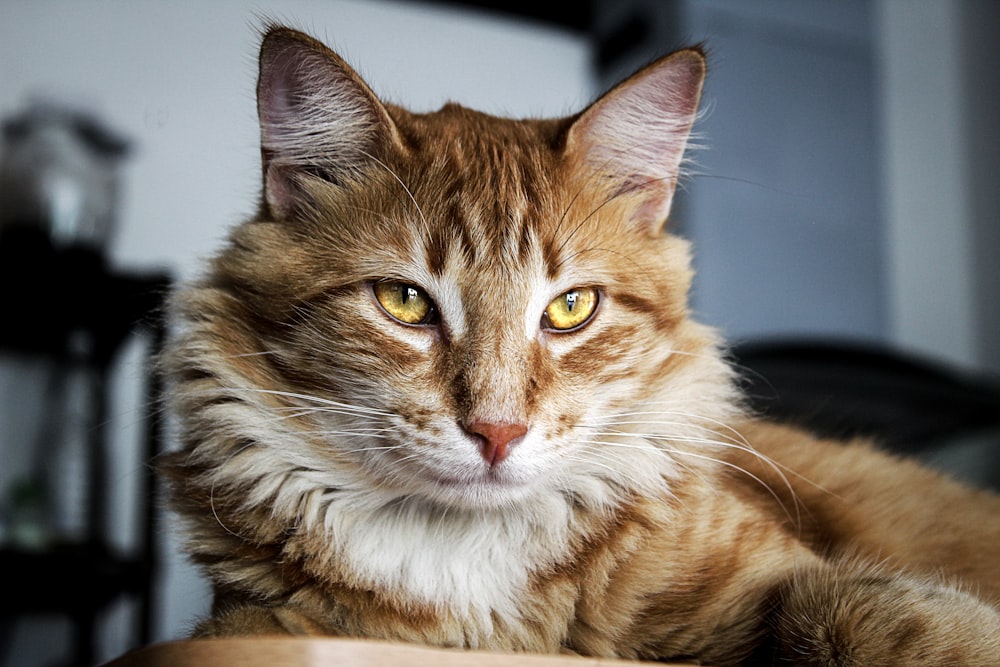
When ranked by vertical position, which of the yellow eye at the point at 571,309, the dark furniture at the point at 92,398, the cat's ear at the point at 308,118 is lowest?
the dark furniture at the point at 92,398

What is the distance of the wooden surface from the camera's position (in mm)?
742

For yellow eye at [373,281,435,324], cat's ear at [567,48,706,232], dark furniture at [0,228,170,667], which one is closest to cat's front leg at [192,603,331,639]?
yellow eye at [373,281,435,324]

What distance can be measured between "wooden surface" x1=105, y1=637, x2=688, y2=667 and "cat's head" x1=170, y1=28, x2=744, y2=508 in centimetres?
32

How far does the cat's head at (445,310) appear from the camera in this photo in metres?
1.12

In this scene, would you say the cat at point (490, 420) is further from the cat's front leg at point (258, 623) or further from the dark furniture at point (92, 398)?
the dark furniture at point (92, 398)

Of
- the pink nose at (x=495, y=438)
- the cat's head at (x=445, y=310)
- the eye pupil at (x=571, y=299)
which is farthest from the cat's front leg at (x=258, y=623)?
the eye pupil at (x=571, y=299)

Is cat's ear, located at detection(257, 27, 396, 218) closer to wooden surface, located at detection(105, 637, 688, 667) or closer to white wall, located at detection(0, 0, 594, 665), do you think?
wooden surface, located at detection(105, 637, 688, 667)

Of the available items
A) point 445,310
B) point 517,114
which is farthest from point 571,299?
point 517,114

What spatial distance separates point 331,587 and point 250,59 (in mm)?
696

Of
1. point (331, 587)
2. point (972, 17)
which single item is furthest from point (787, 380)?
point (972, 17)

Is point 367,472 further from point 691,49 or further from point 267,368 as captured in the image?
point 691,49

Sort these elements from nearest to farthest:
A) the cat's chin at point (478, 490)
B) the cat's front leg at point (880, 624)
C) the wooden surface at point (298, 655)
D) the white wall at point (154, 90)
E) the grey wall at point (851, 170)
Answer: the wooden surface at point (298, 655) < the cat's front leg at point (880, 624) < the cat's chin at point (478, 490) < the white wall at point (154, 90) < the grey wall at point (851, 170)

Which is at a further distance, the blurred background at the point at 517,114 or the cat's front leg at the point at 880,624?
the blurred background at the point at 517,114

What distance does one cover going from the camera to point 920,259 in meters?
5.05
